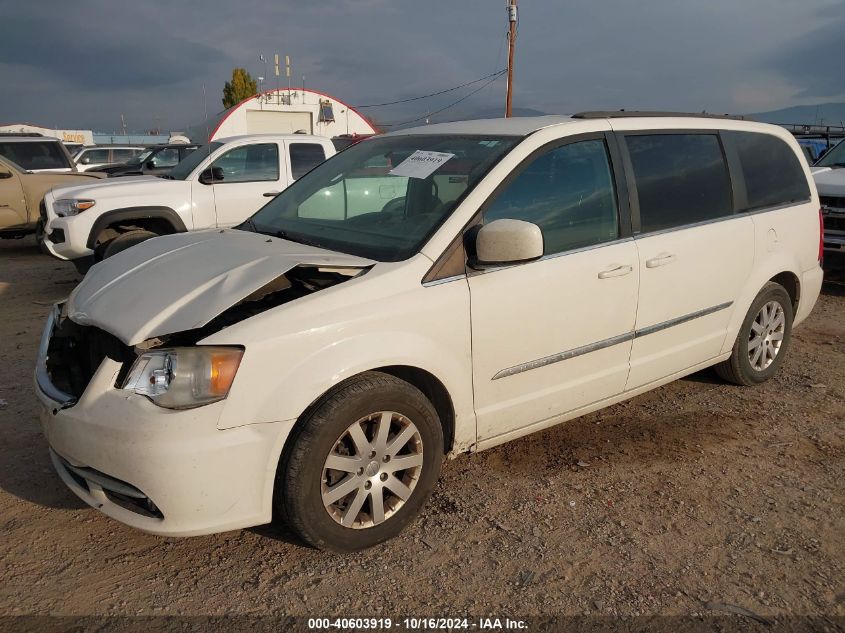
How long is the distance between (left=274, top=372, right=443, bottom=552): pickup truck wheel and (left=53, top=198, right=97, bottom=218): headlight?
19.2 ft

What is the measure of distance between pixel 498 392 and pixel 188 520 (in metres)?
1.43

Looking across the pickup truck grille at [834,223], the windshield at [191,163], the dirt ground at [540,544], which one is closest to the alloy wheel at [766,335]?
the dirt ground at [540,544]

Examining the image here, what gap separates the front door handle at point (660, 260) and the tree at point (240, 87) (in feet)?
178

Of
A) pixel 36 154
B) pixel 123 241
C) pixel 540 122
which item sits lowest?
pixel 123 241

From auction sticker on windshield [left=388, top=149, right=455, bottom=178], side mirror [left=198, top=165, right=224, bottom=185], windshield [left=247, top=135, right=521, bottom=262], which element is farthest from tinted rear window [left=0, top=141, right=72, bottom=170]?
auction sticker on windshield [left=388, top=149, right=455, bottom=178]

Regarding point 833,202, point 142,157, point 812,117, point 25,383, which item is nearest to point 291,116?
point 142,157

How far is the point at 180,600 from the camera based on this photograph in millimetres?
2584

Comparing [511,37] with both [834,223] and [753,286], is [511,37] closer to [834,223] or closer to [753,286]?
[834,223]

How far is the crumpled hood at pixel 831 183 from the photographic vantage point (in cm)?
787

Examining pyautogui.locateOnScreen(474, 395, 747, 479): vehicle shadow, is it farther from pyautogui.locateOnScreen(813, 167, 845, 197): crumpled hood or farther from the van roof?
pyautogui.locateOnScreen(813, 167, 845, 197): crumpled hood

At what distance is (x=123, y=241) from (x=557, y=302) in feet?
18.9

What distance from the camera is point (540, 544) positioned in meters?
2.95

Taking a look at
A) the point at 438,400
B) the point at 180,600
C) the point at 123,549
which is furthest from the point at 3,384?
the point at 438,400

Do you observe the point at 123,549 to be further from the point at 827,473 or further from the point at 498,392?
the point at 827,473
